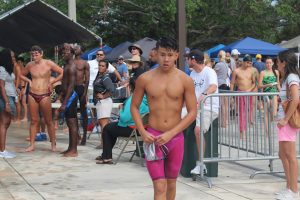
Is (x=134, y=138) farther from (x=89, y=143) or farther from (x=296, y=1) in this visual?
(x=296, y=1)

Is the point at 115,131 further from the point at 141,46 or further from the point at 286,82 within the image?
the point at 141,46

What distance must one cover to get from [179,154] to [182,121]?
1.08 ft

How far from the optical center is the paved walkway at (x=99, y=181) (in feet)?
22.1

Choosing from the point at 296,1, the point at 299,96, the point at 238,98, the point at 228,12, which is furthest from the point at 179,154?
the point at 296,1

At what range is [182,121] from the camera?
16.5ft

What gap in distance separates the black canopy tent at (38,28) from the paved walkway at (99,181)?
4.65 metres

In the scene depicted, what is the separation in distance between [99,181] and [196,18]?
25.8 m

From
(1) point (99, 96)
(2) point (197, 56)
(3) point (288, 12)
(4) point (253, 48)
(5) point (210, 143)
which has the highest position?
(3) point (288, 12)

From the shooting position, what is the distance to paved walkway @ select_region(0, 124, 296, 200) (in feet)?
22.1

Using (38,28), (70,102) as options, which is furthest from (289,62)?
(38,28)

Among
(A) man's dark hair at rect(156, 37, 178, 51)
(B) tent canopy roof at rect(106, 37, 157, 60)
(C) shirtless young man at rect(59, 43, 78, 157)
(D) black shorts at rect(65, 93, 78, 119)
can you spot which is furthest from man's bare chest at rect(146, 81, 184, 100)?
(B) tent canopy roof at rect(106, 37, 157, 60)

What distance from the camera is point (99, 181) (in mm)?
7578

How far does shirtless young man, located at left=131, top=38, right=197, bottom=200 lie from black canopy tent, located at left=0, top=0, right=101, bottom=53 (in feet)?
27.0

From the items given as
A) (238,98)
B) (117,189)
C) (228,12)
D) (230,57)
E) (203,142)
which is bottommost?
(117,189)
